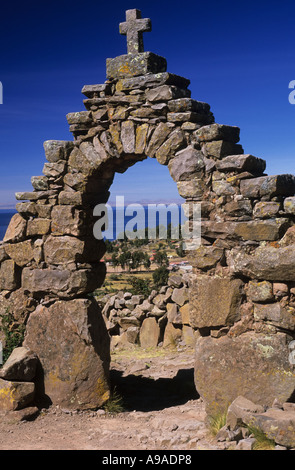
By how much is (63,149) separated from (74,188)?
62 cm

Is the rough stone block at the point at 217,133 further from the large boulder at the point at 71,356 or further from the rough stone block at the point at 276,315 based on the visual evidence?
the large boulder at the point at 71,356

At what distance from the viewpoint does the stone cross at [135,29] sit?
6758 millimetres

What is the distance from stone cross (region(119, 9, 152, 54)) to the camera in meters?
6.76

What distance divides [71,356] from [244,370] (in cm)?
265

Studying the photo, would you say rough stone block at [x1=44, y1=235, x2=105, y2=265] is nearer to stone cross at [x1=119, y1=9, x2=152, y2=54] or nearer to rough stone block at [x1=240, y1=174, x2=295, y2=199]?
rough stone block at [x1=240, y1=174, x2=295, y2=199]

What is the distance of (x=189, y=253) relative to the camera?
20.7 ft

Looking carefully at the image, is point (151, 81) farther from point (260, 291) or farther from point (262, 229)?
point (260, 291)

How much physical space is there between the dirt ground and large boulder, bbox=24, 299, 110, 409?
0.25 meters

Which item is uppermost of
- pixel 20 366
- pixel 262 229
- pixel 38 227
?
pixel 38 227

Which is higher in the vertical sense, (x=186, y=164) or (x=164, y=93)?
(x=164, y=93)

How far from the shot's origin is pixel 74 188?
7434 millimetres

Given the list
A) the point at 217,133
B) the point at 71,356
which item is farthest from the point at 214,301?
the point at 71,356
